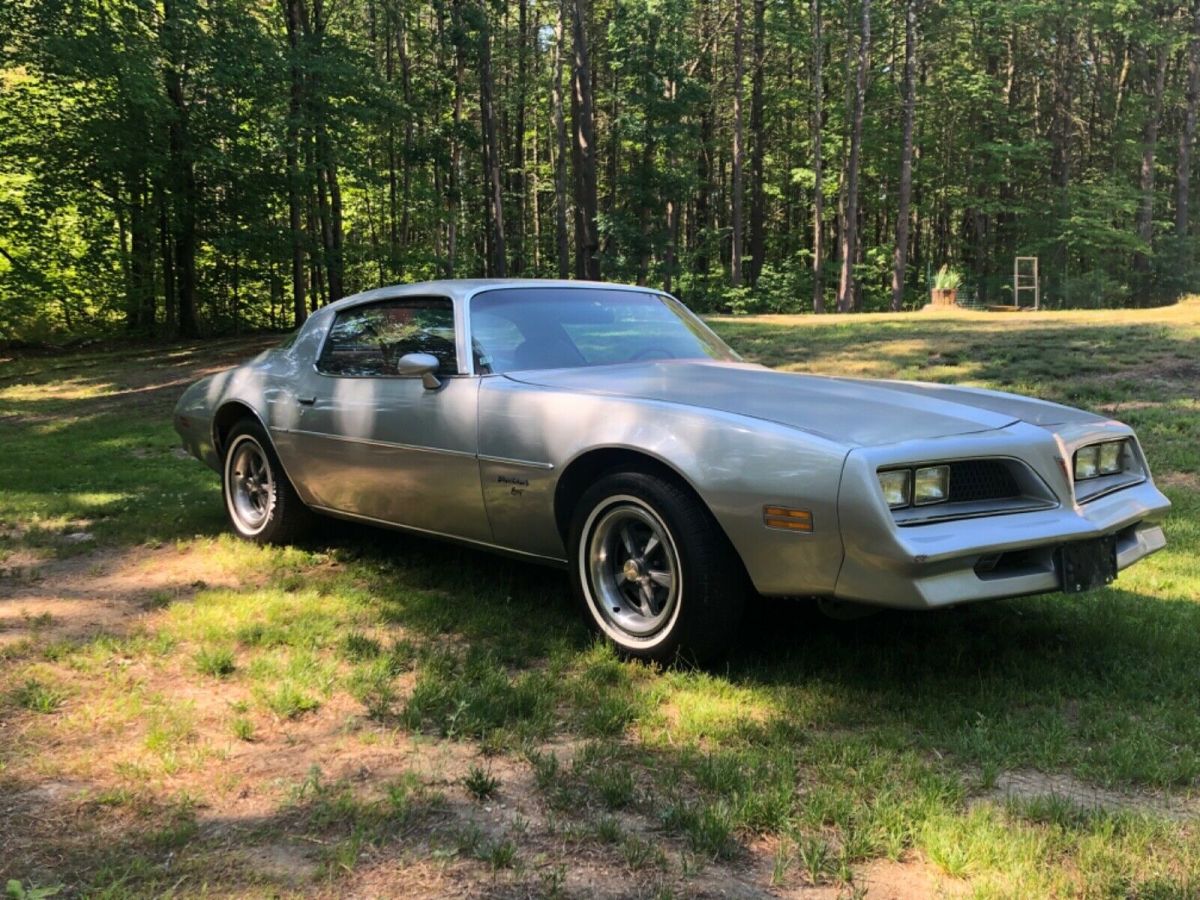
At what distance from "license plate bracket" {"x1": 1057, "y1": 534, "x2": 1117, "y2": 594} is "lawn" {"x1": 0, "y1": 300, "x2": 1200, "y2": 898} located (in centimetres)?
39

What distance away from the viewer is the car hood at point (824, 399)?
9.87ft

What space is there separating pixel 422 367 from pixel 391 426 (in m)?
0.40

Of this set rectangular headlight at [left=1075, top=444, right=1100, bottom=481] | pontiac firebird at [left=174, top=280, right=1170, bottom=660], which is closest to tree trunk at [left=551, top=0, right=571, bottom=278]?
pontiac firebird at [left=174, top=280, right=1170, bottom=660]

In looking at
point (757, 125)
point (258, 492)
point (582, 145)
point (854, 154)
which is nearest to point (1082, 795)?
point (258, 492)

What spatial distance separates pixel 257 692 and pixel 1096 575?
2.90 m

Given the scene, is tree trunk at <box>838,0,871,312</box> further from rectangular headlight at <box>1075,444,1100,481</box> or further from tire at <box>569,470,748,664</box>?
tire at <box>569,470,748,664</box>

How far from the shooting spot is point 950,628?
373 cm

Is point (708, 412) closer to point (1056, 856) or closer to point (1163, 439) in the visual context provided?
point (1056, 856)

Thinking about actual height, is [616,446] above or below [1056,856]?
above

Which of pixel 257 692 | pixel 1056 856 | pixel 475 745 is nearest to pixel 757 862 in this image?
pixel 1056 856

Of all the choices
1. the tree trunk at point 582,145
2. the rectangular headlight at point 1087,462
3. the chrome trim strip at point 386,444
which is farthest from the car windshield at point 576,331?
the tree trunk at point 582,145

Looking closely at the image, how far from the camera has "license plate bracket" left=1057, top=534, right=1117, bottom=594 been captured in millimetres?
2936

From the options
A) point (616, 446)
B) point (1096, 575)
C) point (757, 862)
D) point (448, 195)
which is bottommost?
point (757, 862)

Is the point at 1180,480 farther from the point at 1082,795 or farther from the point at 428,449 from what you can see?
the point at 428,449
